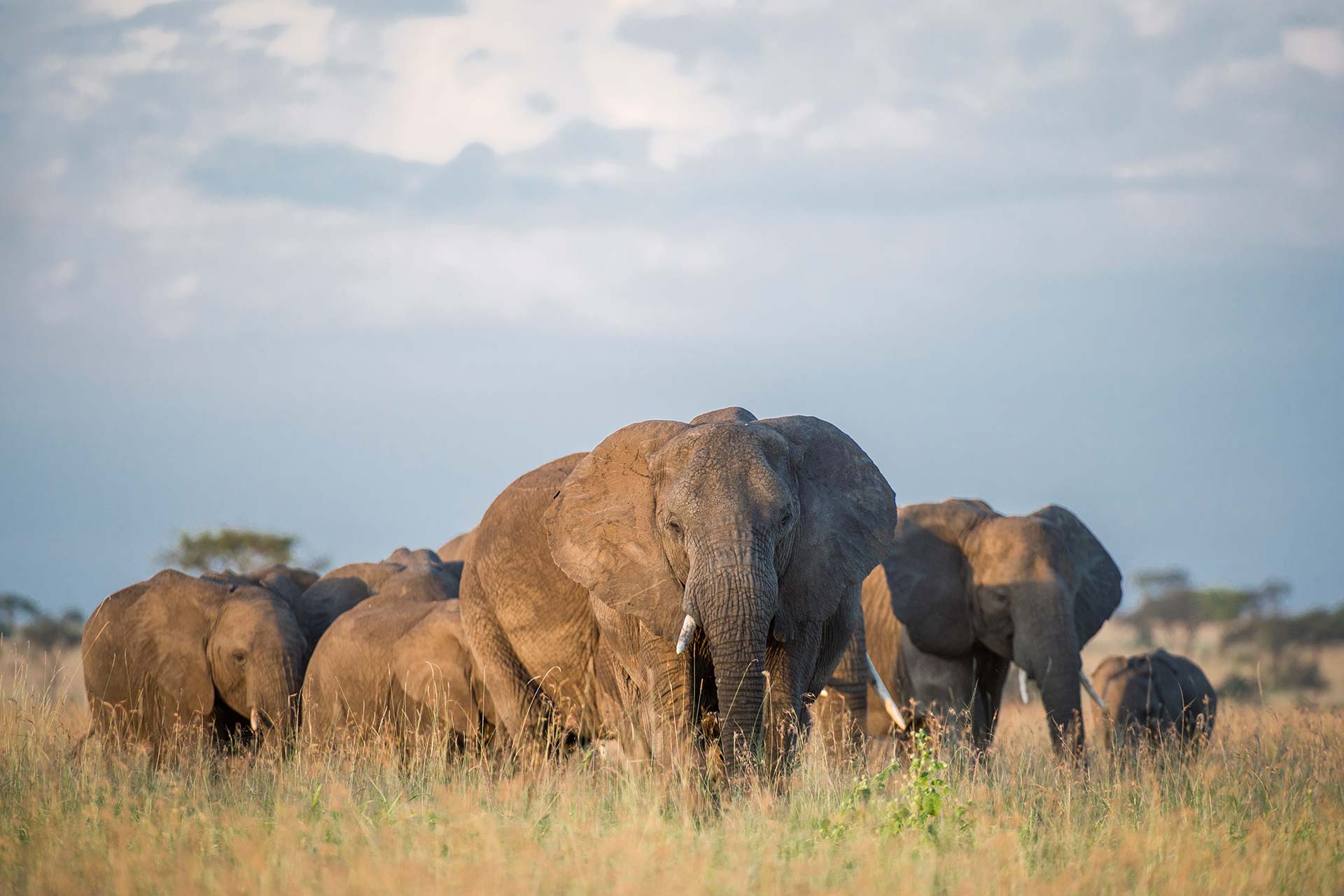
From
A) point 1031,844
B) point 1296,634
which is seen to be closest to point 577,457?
point 1031,844

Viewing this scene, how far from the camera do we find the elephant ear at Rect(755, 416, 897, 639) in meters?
7.77

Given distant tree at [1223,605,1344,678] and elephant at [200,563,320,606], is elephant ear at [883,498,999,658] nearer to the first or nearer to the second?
elephant at [200,563,320,606]

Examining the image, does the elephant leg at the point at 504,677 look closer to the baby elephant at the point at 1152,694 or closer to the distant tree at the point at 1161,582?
the baby elephant at the point at 1152,694

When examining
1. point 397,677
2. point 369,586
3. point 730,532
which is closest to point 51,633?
point 369,586

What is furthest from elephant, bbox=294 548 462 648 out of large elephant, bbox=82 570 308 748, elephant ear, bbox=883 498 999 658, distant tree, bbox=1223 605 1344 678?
distant tree, bbox=1223 605 1344 678

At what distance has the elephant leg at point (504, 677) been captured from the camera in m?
10.3

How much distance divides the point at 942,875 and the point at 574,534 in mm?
3159

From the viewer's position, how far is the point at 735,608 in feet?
22.9

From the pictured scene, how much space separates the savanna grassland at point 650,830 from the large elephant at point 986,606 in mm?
2648

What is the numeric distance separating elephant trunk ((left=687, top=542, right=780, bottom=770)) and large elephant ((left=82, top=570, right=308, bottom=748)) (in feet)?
21.8

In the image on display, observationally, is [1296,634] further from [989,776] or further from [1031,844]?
[1031,844]

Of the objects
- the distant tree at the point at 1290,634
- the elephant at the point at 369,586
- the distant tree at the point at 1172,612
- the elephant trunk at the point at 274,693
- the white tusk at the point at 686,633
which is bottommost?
the distant tree at the point at 1172,612

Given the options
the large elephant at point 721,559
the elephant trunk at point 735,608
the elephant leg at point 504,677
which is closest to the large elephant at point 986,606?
the large elephant at point 721,559

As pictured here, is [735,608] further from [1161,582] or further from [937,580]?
[1161,582]
